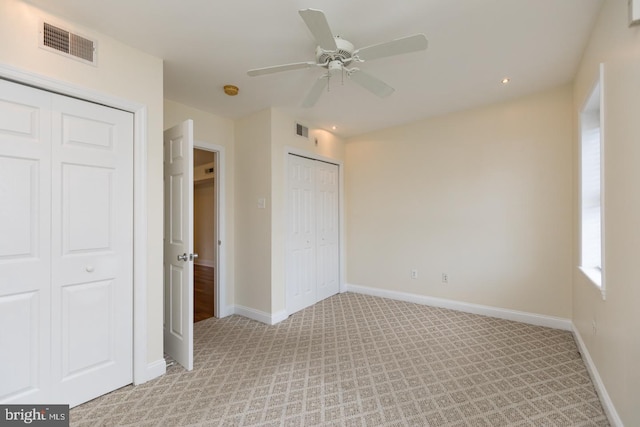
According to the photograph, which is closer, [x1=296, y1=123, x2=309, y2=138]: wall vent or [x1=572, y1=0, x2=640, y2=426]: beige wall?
[x1=572, y1=0, x2=640, y2=426]: beige wall

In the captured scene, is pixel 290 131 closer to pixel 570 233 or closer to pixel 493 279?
pixel 493 279

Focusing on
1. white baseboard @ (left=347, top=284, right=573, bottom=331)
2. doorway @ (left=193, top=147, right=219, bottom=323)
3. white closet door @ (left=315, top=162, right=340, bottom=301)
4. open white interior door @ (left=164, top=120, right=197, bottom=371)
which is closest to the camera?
open white interior door @ (left=164, top=120, right=197, bottom=371)

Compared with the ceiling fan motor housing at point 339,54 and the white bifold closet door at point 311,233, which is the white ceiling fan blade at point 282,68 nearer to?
the ceiling fan motor housing at point 339,54

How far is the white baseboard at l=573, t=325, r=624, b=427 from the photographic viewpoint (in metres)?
1.69

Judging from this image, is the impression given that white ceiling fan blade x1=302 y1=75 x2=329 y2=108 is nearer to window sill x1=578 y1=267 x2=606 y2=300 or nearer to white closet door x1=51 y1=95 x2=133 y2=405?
white closet door x1=51 y1=95 x2=133 y2=405

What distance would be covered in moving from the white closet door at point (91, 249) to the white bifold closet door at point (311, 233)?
1.88 meters

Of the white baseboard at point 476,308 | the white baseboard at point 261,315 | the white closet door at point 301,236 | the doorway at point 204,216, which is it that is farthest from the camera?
the doorway at point 204,216

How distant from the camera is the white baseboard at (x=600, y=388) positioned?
1688 mm

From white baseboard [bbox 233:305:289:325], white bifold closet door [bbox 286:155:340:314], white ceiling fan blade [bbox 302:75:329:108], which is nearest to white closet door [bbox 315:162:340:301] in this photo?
white bifold closet door [bbox 286:155:340:314]

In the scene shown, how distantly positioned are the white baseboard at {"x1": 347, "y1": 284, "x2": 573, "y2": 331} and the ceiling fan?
2.91m

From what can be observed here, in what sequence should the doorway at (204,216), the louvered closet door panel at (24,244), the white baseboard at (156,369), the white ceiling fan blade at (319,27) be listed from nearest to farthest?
the white ceiling fan blade at (319,27)
the louvered closet door panel at (24,244)
the white baseboard at (156,369)
the doorway at (204,216)

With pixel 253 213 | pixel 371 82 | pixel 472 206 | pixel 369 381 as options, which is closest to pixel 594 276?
pixel 472 206

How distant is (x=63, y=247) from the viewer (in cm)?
189

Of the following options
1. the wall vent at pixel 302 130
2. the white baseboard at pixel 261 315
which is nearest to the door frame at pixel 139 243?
the white baseboard at pixel 261 315
